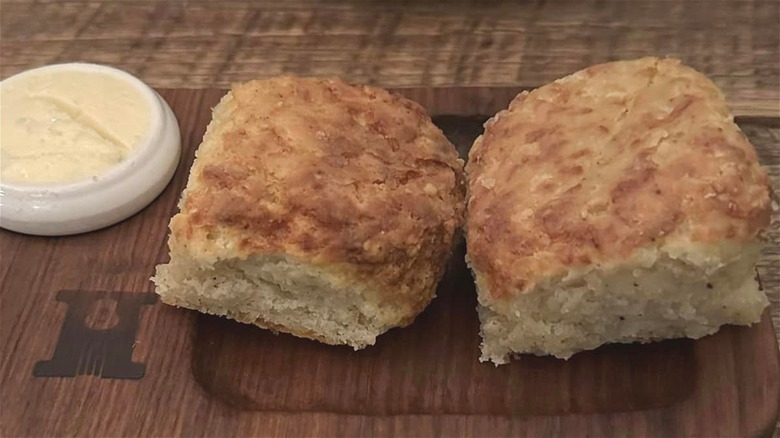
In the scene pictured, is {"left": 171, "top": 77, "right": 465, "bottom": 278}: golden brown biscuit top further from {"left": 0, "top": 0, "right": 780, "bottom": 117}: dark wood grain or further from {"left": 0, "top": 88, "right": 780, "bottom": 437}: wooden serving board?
{"left": 0, "top": 0, "right": 780, "bottom": 117}: dark wood grain

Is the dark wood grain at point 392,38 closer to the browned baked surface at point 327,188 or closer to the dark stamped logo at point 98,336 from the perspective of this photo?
the browned baked surface at point 327,188

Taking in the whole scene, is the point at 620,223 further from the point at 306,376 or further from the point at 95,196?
the point at 95,196

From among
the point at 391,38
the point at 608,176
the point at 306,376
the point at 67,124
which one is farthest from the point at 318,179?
the point at 391,38

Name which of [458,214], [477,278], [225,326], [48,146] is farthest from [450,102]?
[48,146]

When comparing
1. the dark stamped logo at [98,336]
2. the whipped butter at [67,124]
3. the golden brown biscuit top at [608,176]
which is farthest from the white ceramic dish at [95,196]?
the golden brown biscuit top at [608,176]

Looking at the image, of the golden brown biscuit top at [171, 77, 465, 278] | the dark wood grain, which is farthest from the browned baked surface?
the dark wood grain

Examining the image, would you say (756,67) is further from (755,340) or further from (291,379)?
(291,379)
